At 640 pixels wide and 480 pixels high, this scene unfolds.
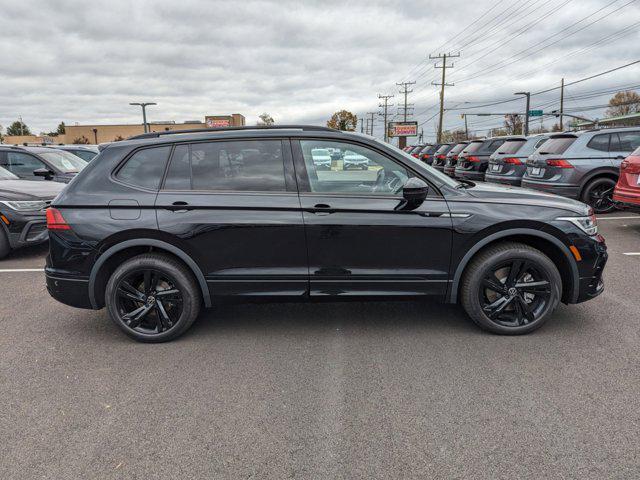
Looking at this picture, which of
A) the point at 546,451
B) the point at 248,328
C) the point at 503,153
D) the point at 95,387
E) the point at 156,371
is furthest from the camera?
the point at 503,153

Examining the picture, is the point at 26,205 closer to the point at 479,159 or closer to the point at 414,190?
the point at 414,190

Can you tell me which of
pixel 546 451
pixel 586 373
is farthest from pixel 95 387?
pixel 586 373

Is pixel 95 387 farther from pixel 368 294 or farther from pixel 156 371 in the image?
pixel 368 294

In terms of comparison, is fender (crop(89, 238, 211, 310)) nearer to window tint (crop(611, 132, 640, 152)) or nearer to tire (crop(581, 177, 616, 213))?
tire (crop(581, 177, 616, 213))

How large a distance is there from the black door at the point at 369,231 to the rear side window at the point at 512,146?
8758 millimetres

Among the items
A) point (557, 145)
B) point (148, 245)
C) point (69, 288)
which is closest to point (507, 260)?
point (148, 245)

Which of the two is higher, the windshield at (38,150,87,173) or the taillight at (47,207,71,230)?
the windshield at (38,150,87,173)

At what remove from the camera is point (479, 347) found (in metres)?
3.64

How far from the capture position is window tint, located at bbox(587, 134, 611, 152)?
30.8 feet

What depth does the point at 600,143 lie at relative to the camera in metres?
9.41

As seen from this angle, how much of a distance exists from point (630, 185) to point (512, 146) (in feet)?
14.3

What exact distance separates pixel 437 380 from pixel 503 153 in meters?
9.70

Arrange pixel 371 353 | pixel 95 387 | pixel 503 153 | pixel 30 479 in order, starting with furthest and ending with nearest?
pixel 503 153 < pixel 371 353 < pixel 95 387 < pixel 30 479

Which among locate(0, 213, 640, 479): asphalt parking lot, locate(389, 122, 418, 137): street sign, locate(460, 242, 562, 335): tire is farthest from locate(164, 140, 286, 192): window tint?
locate(389, 122, 418, 137): street sign
